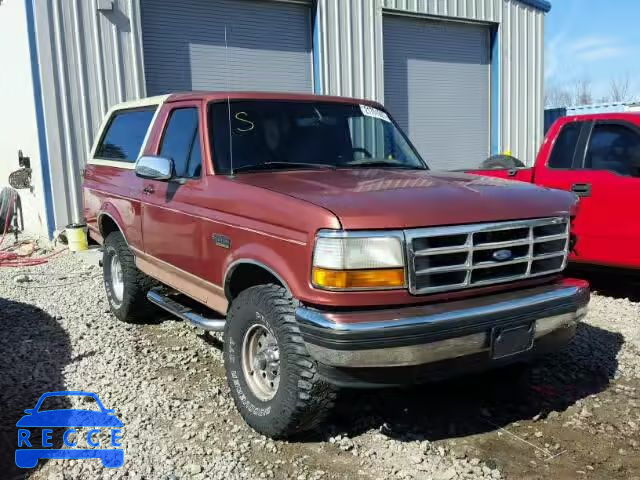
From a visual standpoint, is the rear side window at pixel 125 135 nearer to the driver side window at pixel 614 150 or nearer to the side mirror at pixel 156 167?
the side mirror at pixel 156 167

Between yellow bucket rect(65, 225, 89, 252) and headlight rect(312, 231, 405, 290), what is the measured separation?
7018 mm

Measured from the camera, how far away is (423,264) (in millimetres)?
3088

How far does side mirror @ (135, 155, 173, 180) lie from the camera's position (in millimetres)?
4078

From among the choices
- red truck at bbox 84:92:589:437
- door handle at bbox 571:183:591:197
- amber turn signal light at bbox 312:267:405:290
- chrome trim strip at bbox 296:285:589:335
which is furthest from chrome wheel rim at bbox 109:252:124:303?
door handle at bbox 571:183:591:197

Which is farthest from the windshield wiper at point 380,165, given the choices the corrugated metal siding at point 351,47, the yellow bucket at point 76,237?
the corrugated metal siding at point 351,47

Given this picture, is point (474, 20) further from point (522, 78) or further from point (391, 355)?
point (391, 355)

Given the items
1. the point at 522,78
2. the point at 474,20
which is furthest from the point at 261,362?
the point at 522,78

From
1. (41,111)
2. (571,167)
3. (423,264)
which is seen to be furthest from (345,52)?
(423,264)

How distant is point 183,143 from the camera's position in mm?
4555

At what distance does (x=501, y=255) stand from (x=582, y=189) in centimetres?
332

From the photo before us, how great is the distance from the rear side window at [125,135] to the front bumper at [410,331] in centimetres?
291

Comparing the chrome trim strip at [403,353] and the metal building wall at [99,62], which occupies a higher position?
the metal building wall at [99,62]

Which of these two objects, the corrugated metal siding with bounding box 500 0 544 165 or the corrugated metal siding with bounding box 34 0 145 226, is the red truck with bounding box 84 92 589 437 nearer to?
the corrugated metal siding with bounding box 34 0 145 226

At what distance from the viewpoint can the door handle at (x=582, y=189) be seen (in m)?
6.15
